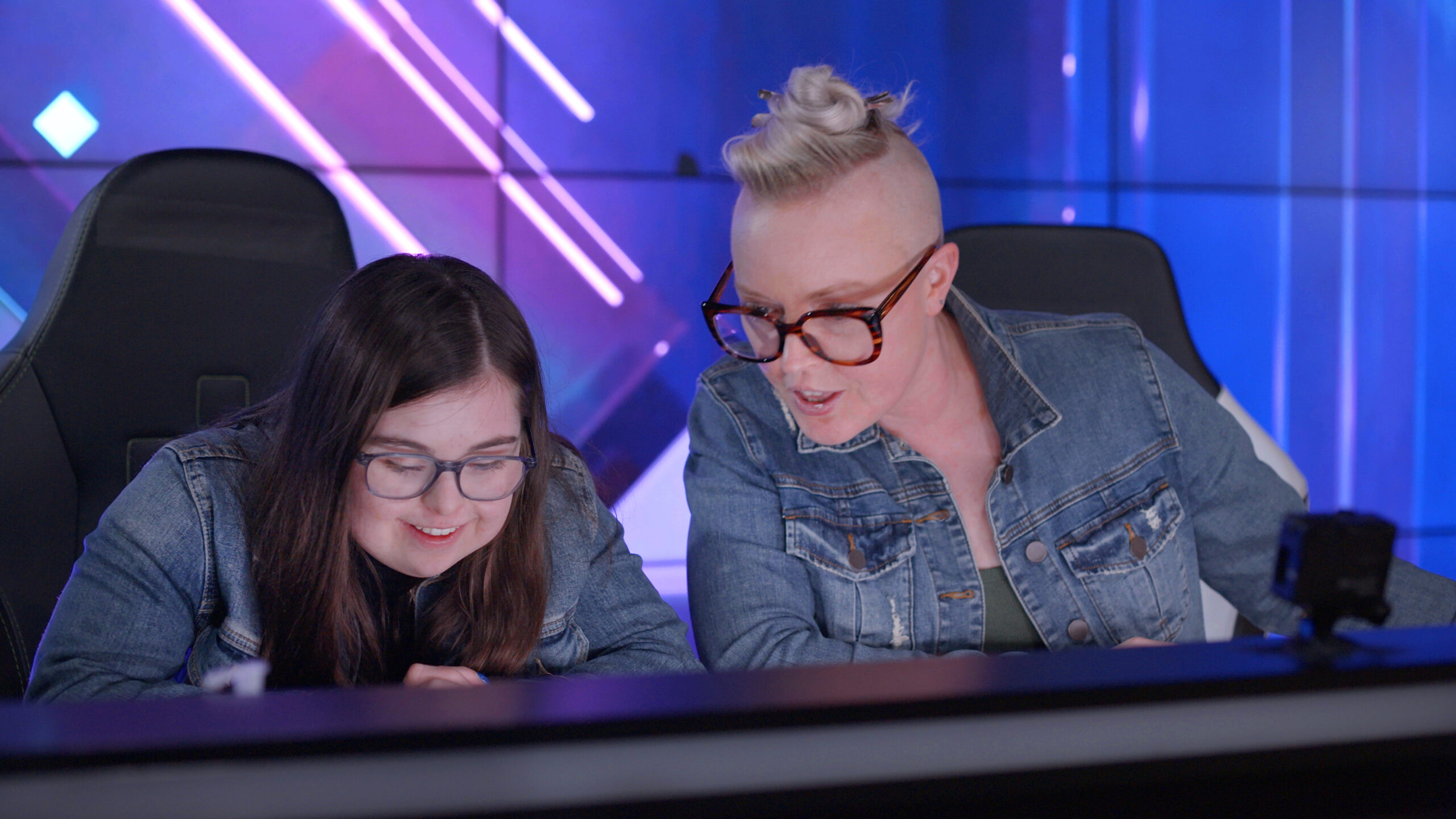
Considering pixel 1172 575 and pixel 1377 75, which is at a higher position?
pixel 1377 75

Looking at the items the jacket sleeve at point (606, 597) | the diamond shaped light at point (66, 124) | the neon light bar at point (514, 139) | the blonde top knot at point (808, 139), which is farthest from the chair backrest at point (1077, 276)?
the diamond shaped light at point (66, 124)

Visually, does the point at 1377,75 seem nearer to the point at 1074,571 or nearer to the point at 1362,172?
the point at 1362,172

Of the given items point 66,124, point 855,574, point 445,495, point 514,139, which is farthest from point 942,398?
point 66,124

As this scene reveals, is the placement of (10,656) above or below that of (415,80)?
below

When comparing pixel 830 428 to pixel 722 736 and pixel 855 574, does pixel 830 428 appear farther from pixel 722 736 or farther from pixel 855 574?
pixel 722 736

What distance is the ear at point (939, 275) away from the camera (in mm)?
1199

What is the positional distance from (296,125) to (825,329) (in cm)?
156

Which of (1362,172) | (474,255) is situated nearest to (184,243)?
(474,255)

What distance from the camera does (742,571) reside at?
1136mm

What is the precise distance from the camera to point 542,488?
3.65 feet

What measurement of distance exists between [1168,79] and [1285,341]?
2.51 feet

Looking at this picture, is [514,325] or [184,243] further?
[184,243]

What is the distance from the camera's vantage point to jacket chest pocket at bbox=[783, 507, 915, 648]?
3.85 ft

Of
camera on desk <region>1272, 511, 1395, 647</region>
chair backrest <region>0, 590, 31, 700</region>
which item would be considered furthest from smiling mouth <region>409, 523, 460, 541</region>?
camera on desk <region>1272, 511, 1395, 647</region>
